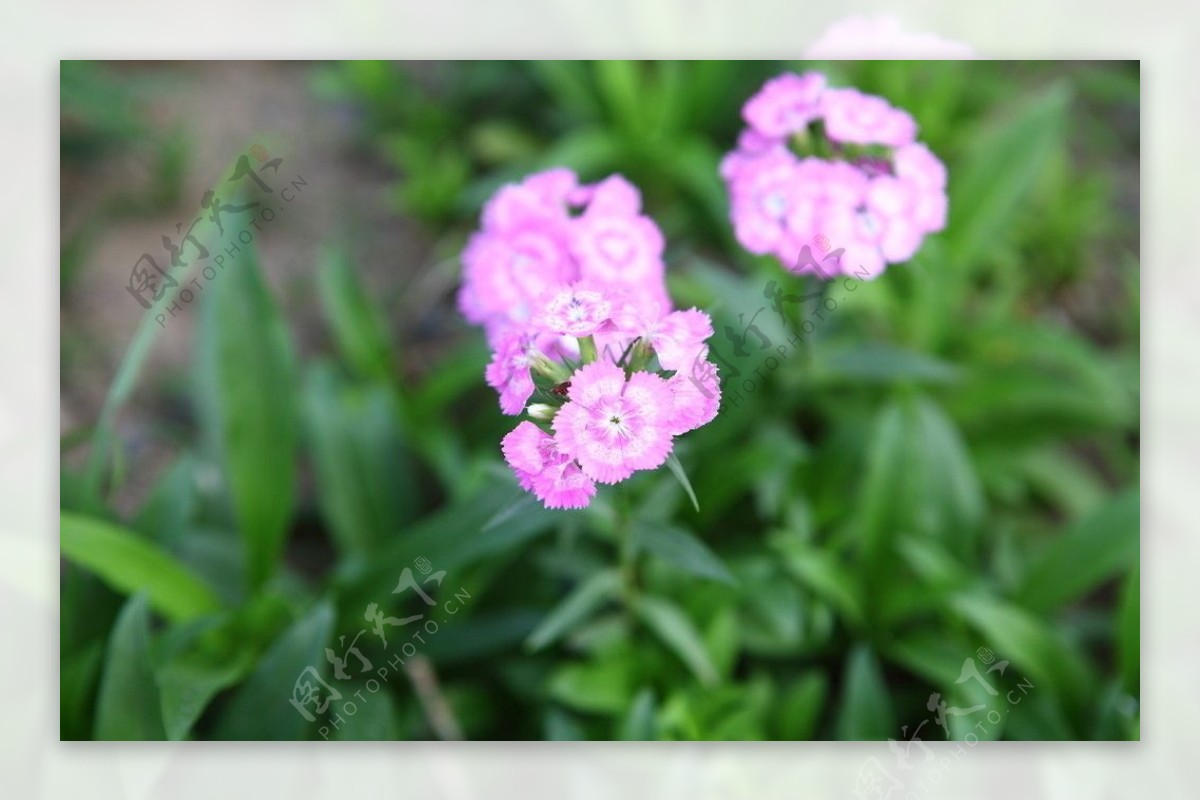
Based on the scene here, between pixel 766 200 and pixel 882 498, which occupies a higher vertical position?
pixel 766 200

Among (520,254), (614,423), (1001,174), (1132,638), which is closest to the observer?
(614,423)

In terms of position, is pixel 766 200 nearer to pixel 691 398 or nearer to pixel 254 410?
pixel 691 398

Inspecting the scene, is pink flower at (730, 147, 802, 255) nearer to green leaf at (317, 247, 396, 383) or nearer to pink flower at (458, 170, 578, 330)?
pink flower at (458, 170, 578, 330)

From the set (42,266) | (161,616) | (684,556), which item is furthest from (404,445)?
(684,556)

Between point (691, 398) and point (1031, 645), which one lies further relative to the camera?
point (1031, 645)

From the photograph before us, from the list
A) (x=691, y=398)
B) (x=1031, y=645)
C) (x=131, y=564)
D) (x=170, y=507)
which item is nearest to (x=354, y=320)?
(x=170, y=507)

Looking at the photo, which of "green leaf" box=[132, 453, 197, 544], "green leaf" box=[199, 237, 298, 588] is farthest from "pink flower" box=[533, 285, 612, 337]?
"green leaf" box=[132, 453, 197, 544]

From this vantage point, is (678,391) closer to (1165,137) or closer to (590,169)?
(590,169)

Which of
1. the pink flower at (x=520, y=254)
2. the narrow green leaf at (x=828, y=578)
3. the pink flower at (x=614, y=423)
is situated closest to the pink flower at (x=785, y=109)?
the pink flower at (x=520, y=254)
